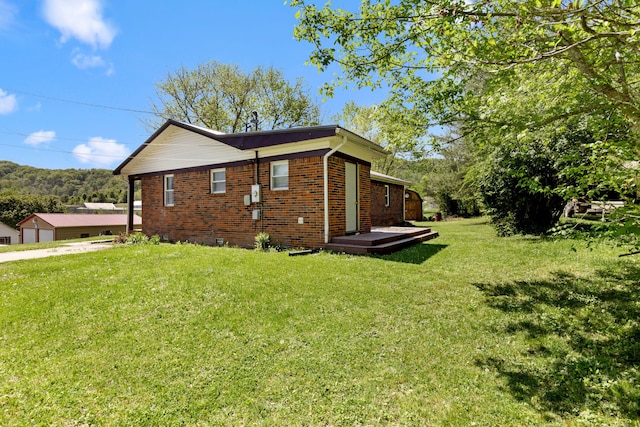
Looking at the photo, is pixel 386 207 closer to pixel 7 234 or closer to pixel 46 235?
pixel 46 235

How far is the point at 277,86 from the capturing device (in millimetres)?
23594

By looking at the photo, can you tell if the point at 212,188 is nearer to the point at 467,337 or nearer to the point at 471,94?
the point at 471,94

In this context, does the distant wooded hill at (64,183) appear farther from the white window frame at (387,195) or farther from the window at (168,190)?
the white window frame at (387,195)

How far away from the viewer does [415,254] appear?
25.6ft

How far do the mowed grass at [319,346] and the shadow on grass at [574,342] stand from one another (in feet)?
0.05

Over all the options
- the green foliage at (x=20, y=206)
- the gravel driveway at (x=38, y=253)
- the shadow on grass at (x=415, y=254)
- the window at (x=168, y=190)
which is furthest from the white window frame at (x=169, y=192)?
the green foliage at (x=20, y=206)

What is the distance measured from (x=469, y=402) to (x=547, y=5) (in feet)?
13.6

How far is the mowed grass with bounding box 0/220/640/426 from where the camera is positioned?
90.7 inches

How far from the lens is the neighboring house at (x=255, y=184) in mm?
8539

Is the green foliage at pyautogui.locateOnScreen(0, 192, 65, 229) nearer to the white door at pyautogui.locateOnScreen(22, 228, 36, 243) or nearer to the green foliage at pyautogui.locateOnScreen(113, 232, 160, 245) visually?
the white door at pyautogui.locateOnScreen(22, 228, 36, 243)

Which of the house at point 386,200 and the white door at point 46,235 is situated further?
the white door at point 46,235

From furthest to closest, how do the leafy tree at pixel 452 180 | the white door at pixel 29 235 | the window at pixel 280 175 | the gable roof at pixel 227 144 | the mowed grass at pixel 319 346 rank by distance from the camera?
the white door at pixel 29 235, the leafy tree at pixel 452 180, the window at pixel 280 175, the gable roof at pixel 227 144, the mowed grass at pixel 319 346

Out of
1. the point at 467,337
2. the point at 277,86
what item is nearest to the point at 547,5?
the point at 467,337

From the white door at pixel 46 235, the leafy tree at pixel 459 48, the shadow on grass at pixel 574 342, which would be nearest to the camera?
the shadow on grass at pixel 574 342
